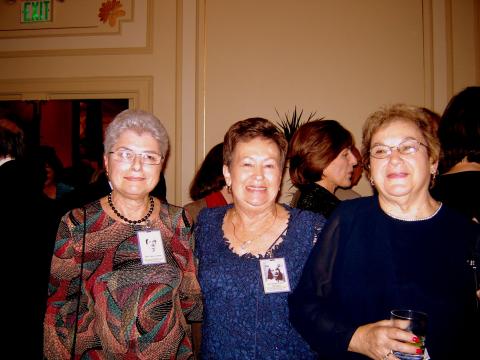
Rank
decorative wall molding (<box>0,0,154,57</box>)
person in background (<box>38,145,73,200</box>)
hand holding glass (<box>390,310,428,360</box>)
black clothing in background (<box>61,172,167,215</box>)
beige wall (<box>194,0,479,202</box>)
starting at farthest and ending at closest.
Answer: decorative wall molding (<box>0,0,154,57</box>) < beige wall (<box>194,0,479,202</box>) < person in background (<box>38,145,73,200</box>) < black clothing in background (<box>61,172,167,215</box>) < hand holding glass (<box>390,310,428,360</box>)

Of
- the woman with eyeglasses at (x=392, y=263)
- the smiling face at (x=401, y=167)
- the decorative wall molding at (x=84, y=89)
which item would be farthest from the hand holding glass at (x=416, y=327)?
the decorative wall molding at (x=84, y=89)

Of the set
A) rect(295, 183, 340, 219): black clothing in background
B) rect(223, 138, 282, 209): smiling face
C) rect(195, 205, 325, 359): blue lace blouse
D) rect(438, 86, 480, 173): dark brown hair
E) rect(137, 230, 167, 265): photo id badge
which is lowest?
rect(195, 205, 325, 359): blue lace blouse

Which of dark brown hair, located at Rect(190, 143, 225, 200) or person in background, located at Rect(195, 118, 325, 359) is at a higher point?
dark brown hair, located at Rect(190, 143, 225, 200)

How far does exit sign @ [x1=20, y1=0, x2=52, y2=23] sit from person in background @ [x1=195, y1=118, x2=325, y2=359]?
4924 mm

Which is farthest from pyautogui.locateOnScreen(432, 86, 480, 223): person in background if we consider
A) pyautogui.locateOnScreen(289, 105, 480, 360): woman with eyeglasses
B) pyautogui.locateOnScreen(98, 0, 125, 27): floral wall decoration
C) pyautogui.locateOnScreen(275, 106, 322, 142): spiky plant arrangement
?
pyautogui.locateOnScreen(98, 0, 125, 27): floral wall decoration

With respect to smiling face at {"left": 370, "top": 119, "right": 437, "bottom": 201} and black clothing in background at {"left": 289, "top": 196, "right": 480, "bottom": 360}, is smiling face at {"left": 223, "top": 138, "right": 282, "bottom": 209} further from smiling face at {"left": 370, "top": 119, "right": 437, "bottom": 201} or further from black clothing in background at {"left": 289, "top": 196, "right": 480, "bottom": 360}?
smiling face at {"left": 370, "top": 119, "right": 437, "bottom": 201}

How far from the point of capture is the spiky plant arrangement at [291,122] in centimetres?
493

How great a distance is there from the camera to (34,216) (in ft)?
5.85

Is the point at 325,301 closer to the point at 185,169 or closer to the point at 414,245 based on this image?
the point at 414,245

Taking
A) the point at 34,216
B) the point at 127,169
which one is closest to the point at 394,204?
the point at 127,169

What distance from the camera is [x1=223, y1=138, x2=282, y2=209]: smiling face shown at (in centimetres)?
182

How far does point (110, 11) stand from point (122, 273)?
4.76 m

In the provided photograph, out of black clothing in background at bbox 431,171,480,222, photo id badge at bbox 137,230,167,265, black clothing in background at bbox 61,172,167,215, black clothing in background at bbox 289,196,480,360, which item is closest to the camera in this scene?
black clothing in background at bbox 289,196,480,360

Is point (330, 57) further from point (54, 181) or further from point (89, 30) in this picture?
point (54, 181)
